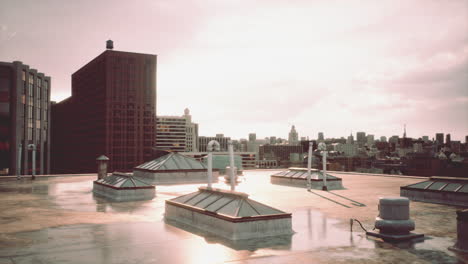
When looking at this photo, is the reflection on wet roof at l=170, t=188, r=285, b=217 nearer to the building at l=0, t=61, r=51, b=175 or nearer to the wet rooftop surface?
the wet rooftop surface

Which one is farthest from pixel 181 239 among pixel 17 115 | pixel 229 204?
pixel 17 115

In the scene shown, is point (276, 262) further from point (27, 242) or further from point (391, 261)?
point (27, 242)

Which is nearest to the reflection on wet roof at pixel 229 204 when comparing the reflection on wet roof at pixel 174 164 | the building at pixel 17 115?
the reflection on wet roof at pixel 174 164

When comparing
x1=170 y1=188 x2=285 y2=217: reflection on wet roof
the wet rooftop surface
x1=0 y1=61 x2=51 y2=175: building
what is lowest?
the wet rooftop surface

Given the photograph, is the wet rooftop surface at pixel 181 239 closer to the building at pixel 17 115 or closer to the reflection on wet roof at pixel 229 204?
the reflection on wet roof at pixel 229 204

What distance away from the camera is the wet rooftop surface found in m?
13.7

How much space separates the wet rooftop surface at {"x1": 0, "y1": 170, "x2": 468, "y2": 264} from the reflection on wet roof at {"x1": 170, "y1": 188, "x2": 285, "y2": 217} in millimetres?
1381

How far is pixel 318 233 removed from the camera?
58.2 ft

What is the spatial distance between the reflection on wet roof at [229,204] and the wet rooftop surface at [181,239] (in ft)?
4.53

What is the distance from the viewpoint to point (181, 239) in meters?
16.5

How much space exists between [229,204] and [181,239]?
3.01 meters

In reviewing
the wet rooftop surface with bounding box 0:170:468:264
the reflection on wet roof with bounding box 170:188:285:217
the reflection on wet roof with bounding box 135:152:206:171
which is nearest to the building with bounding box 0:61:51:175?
the reflection on wet roof with bounding box 135:152:206:171

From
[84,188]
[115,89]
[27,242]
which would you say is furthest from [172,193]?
[115,89]

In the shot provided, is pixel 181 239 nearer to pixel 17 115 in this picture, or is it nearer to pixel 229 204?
pixel 229 204
